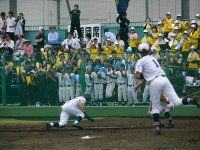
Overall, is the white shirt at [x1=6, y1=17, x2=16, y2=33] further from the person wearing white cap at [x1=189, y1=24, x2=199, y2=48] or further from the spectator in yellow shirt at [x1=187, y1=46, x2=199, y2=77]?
the spectator in yellow shirt at [x1=187, y1=46, x2=199, y2=77]

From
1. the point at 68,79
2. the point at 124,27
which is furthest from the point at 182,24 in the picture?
the point at 68,79

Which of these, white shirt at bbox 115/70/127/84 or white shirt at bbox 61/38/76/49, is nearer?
white shirt at bbox 115/70/127/84

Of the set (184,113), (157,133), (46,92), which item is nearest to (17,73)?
(46,92)

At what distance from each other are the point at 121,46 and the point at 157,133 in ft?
29.8

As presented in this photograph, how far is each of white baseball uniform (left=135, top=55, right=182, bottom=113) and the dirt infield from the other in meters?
0.90

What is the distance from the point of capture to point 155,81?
47.9 ft

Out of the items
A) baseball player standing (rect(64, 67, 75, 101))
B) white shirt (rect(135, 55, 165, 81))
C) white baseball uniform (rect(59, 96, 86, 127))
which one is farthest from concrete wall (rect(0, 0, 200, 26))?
white shirt (rect(135, 55, 165, 81))

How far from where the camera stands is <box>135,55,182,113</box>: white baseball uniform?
47.8 feet

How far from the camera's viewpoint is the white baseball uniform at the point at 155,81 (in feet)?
47.8

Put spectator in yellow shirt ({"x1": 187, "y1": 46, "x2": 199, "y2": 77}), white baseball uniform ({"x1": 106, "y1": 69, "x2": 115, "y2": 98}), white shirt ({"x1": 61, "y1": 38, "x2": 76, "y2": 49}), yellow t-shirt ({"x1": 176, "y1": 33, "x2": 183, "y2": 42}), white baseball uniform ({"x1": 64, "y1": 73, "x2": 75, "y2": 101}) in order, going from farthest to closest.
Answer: white shirt ({"x1": 61, "y1": 38, "x2": 76, "y2": 49}) → yellow t-shirt ({"x1": 176, "y1": 33, "x2": 183, "y2": 42}) → white baseball uniform ({"x1": 64, "y1": 73, "x2": 75, "y2": 101}) → white baseball uniform ({"x1": 106, "y1": 69, "x2": 115, "y2": 98}) → spectator in yellow shirt ({"x1": 187, "y1": 46, "x2": 199, "y2": 77})

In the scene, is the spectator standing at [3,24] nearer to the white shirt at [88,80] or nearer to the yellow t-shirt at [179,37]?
the white shirt at [88,80]

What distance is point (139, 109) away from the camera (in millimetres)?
21094

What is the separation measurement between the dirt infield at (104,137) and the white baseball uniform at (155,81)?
0.90 metres

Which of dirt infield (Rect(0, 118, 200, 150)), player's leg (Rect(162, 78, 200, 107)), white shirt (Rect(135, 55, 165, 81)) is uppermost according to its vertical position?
white shirt (Rect(135, 55, 165, 81))
